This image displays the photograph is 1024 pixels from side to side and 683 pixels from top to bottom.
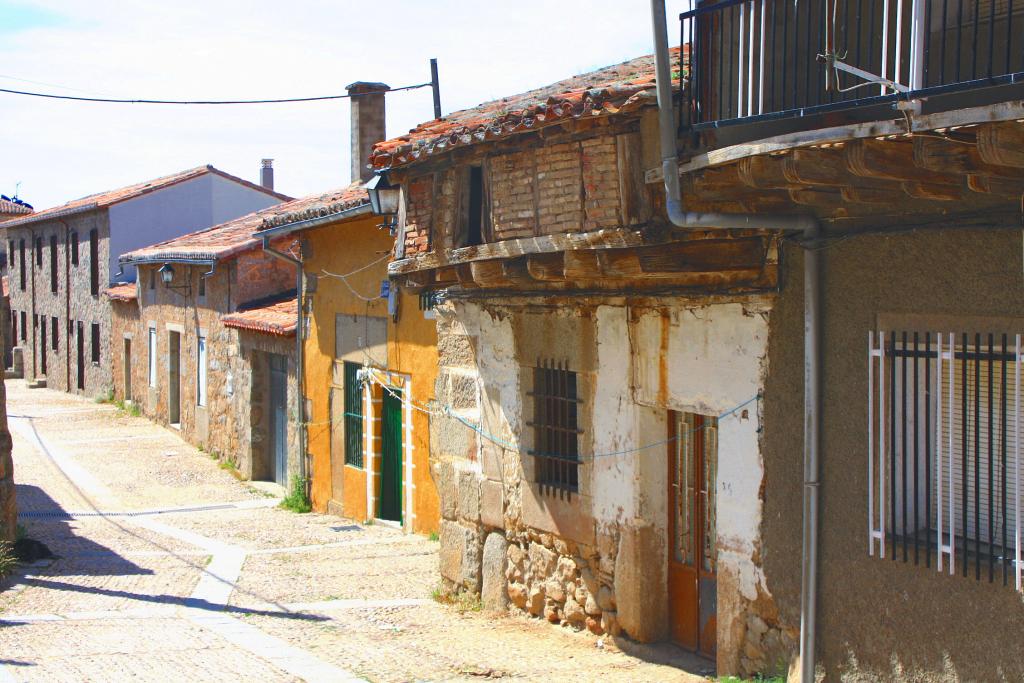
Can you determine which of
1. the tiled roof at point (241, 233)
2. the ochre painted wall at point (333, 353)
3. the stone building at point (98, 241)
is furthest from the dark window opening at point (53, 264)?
the ochre painted wall at point (333, 353)

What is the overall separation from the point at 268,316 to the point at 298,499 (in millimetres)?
3213

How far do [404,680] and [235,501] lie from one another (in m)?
9.59

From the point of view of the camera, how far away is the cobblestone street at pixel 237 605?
7641mm

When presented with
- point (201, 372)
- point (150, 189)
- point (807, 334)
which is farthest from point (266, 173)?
point (807, 334)

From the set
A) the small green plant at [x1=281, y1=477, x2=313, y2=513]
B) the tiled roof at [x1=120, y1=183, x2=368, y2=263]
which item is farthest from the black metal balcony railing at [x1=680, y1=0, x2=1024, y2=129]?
the small green plant at [x1=281, y1=477, x2=313, y2=513]

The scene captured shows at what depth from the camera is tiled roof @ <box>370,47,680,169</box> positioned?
255 inches

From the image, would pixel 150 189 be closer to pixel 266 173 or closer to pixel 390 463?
pixel 266 173

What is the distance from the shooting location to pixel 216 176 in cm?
2817

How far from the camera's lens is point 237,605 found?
1002cm

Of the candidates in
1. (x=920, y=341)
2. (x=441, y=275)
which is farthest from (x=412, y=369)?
(x=920, y=341)

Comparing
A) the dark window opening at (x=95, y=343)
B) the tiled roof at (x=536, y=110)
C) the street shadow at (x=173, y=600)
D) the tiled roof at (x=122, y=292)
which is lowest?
the street shadow at (x=173, y=600)

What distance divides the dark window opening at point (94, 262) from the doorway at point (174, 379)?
23.8 ft

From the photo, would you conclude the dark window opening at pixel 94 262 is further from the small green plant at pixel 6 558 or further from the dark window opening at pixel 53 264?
the small green plant at pixel 6 558

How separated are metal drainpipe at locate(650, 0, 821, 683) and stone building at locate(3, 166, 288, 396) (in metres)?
24.0
